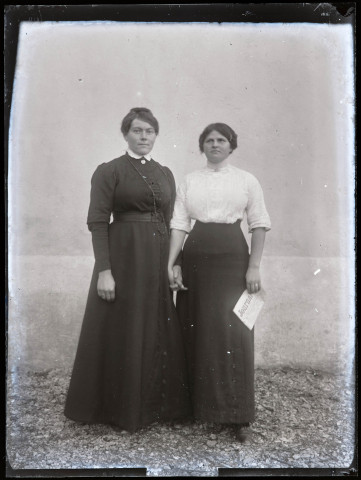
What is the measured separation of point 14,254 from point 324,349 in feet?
6.85

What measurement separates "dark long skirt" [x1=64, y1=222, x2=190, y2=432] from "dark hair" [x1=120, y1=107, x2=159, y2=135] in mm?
601

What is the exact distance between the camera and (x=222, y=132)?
3131mm

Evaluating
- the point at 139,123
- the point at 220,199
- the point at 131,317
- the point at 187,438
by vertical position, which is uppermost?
the point at 139,123

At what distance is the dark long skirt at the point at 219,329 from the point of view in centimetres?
306

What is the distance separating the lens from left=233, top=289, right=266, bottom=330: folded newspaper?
122 inches

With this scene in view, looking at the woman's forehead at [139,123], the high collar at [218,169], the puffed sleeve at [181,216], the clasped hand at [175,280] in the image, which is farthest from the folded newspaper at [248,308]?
the woman's forehead at [139,123]

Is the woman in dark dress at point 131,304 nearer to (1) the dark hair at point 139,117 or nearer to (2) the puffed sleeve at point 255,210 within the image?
(1) the dark hair at point 139,117

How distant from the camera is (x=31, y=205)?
3.21 meters

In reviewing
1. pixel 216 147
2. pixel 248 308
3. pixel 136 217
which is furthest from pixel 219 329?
pixel 216 147

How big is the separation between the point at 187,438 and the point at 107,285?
1083 mm

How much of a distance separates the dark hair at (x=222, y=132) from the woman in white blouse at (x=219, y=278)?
0.03 metres

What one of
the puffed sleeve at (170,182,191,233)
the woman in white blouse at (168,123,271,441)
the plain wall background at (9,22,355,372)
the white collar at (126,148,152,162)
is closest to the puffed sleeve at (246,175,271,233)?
the woman in white blouse at (168,123,271,441)

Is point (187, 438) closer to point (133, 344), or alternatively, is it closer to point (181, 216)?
point (133, 344)

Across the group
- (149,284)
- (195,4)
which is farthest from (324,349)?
(195,4)
